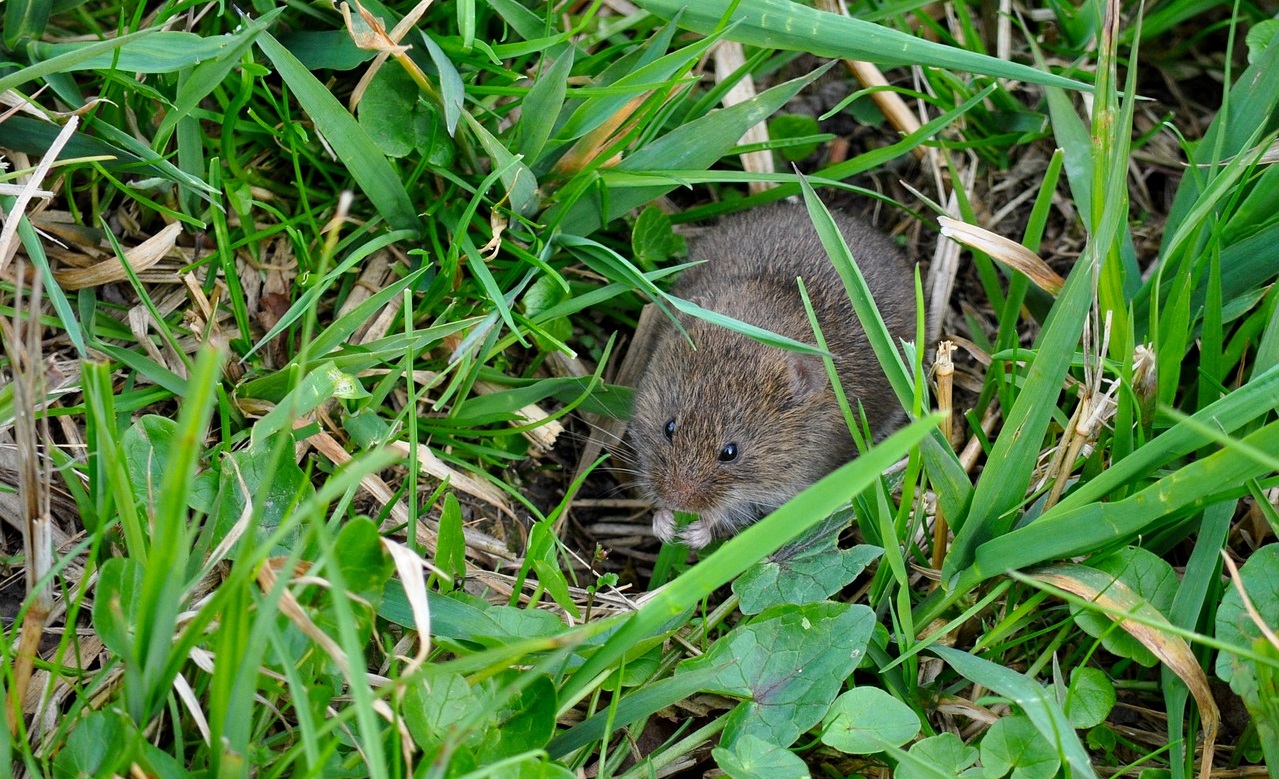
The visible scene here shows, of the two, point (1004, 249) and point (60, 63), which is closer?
point (60, 63)

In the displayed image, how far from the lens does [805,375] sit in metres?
5.17

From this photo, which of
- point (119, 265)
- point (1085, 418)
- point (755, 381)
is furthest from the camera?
point (755, 381)

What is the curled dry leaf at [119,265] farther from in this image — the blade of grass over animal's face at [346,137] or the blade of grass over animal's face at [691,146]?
the blade of grass over animal's face at [691,146]

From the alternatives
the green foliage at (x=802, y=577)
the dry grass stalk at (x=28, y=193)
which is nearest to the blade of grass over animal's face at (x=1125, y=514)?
the green foliage at (x=802, y=577)

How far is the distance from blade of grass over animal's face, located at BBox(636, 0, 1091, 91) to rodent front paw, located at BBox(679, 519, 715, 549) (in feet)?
6.67

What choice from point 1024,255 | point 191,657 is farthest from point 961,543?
point 191,657

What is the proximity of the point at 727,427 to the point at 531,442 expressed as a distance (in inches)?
35.2

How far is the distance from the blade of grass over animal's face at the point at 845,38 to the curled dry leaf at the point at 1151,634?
A: 1874 mm

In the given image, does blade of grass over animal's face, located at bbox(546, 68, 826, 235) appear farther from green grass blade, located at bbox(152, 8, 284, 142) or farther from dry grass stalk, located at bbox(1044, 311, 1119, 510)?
dry grass stalk, located at bbox(1044, 311, 1119, 510)

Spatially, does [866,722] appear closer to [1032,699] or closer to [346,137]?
[1032,699]

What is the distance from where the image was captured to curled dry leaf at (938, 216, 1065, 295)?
4.25 m

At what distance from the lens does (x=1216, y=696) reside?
13.4 ft

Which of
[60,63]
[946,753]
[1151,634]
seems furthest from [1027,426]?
[60,63]

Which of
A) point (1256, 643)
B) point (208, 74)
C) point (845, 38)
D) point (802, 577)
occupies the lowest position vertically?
point (802, 577)
